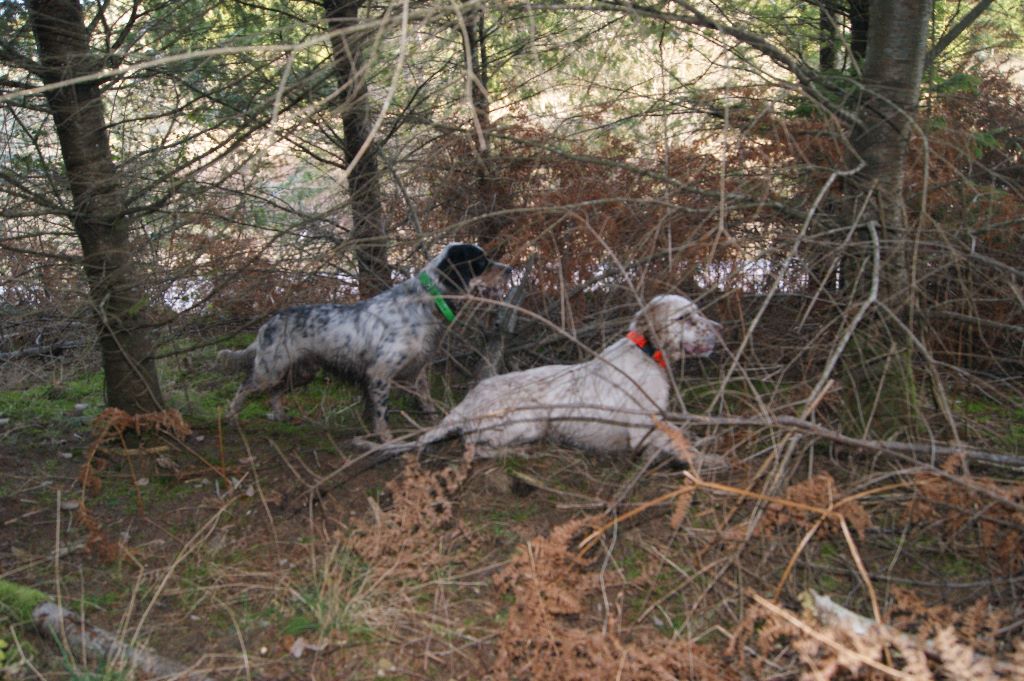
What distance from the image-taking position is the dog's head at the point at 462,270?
18.4 feet

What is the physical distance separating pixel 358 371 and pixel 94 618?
2509 millimetres

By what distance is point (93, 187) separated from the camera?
4969 mm

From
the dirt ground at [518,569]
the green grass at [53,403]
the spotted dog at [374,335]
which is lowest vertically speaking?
the dirt ground at [518,569]

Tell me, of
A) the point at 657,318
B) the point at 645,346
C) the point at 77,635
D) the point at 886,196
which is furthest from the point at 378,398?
the point at 886,196

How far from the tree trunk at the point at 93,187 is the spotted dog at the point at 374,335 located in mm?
864

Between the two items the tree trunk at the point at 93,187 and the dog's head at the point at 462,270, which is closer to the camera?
the tree trunk at the point at 93,187

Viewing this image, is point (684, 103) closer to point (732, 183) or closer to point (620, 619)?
point (732, 183)

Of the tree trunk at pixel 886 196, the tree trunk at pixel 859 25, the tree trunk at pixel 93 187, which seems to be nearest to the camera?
the tree trunk at pixel 886 196

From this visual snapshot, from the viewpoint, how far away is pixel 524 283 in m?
5.98

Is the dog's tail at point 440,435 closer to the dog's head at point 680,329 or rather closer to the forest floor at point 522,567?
the forest floor at point 522,567

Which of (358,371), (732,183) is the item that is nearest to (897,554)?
(732,183)

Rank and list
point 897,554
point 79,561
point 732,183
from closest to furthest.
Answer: point 897,554, point 79,561, point 732,183

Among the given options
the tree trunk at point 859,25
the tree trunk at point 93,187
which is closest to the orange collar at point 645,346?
the tree trunk at point 93,187

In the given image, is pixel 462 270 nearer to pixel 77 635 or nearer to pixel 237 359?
pixel 237 359
